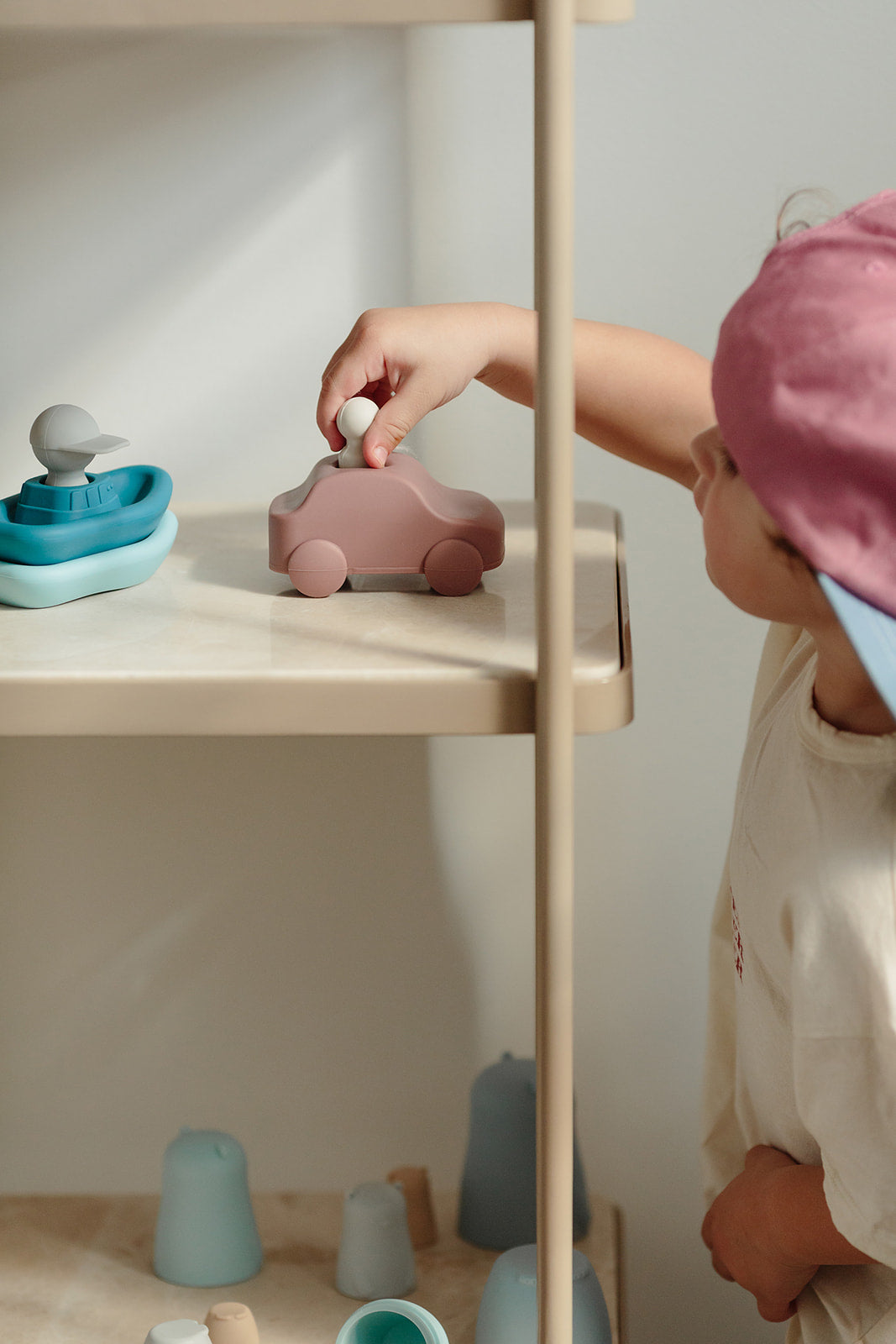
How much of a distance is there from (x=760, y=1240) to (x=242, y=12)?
0.65 meters

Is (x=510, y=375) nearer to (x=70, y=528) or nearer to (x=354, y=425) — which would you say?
(x=354, y=425)

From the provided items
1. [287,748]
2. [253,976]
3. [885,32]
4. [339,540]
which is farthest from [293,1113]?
[885,32]

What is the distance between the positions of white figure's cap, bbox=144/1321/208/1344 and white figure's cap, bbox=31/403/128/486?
19.0 inches

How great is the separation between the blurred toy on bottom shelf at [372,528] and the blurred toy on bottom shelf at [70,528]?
82mm

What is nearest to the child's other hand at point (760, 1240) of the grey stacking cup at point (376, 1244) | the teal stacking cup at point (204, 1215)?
the grey stacking cup at point (376, 1244)

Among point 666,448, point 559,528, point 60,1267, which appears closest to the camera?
point 559,528

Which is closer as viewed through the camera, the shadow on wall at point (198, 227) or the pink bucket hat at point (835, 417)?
the pink bucket hat at point (835, 417)

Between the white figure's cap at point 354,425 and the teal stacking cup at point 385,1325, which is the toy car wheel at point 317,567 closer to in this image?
the white figure's cap at point 354,425

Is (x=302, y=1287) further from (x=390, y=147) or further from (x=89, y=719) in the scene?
(x=390, y=147)

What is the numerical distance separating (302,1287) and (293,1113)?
0.61 ft

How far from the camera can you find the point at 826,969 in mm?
601

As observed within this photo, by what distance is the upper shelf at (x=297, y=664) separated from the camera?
57 cm

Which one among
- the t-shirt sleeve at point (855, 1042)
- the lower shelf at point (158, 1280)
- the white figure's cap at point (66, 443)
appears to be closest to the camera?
the t-shirt sleeve at point (855, 1042)

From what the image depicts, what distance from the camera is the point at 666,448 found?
0.81 metres
